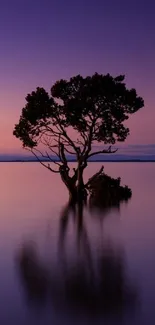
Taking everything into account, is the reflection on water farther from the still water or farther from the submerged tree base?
the submerged tree base

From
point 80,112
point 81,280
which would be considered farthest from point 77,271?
point 80,112

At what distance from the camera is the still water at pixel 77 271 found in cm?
880

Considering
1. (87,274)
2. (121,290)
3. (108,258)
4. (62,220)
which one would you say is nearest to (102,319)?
(121,290)

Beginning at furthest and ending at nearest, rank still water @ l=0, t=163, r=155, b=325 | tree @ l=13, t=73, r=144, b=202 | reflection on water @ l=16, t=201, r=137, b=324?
tree @ l=13, t=73, r=144, b=202 < reflection on water @ l=16, t=201, r=137, b=324 < still water @ l=0, t=163, r=155, b=325

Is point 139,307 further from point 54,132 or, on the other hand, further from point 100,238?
point 54,132

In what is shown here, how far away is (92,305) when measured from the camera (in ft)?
30.3

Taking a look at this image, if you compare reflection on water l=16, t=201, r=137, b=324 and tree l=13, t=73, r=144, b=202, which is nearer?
reflection on water l=16, t=201, r=137, b=324

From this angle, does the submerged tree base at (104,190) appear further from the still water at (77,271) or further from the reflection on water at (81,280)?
the reflection on water at (81,280)

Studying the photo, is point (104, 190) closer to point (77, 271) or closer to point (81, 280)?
point (77, 271)

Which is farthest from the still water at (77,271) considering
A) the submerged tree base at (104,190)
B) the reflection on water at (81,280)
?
the submerged tree base at (104,190)

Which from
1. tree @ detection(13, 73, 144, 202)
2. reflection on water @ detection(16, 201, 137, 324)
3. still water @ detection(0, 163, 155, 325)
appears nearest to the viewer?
still water @ detection(0, 163, 155, 325)

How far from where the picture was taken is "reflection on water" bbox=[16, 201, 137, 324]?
914 centimetres

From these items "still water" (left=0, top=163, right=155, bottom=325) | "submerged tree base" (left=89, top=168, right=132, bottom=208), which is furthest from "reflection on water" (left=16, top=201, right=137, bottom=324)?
"submerged tree base" (left=89, top=168, right=132, bottom=208)

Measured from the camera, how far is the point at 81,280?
11273mm
